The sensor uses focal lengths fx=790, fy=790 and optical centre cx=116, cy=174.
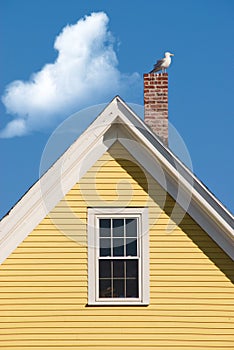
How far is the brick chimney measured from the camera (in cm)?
1708

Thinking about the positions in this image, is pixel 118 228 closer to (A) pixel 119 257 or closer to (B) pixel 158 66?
(A) pixel 119 257

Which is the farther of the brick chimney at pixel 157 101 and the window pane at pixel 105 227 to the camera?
the brick chimney at pixel 157 101

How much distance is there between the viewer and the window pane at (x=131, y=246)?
48.1 feet

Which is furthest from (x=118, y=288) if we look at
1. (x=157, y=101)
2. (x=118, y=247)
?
(x=157, y=101)

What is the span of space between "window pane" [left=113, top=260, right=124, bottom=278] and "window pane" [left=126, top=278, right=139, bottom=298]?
19 cm

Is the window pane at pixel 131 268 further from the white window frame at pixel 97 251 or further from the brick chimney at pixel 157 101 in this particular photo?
the brick chimney at pixel 157 101

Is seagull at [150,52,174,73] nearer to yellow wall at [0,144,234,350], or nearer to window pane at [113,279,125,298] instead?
yellow wall at [0,144,234,350]

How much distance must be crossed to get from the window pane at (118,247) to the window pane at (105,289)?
53 centimetres

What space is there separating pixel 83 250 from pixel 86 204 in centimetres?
86

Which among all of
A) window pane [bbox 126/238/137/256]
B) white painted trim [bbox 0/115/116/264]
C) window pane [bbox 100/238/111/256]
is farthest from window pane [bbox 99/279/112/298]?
white painted trim [bbox 0/115/116/264]

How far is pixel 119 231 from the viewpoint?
14680 mm

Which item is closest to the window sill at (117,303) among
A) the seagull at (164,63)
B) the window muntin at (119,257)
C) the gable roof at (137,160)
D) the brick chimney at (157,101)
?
the window muntin at (119,257)
